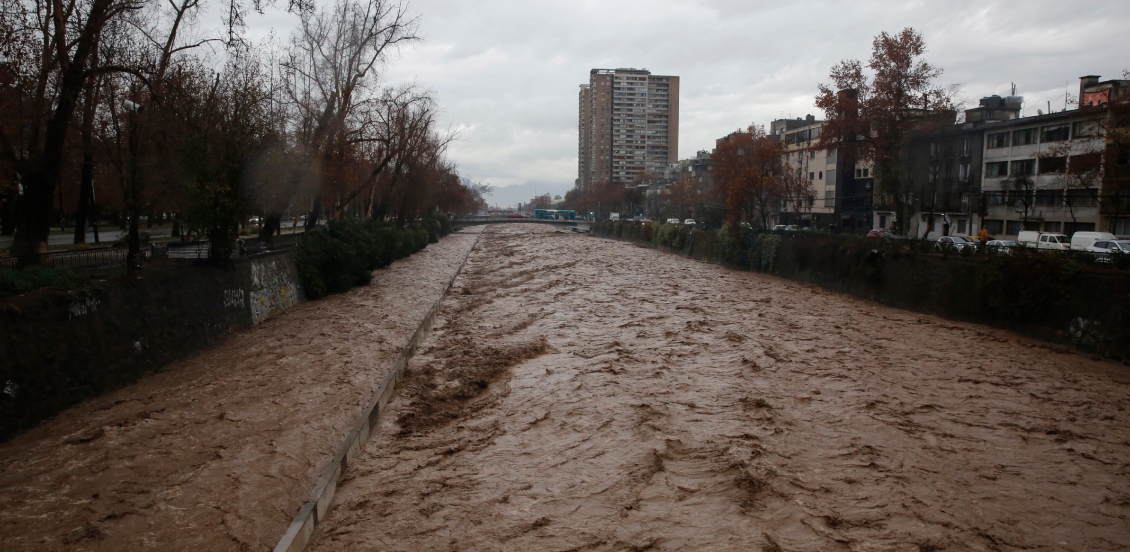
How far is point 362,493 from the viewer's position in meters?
9.48

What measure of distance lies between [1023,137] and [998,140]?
2.17m

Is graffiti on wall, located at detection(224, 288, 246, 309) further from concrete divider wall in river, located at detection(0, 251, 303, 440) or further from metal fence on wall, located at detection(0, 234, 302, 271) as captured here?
metal fence on wall, located at detection(0, 234, 302, 271)

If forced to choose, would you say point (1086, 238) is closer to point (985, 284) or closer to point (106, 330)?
point (985, 284)

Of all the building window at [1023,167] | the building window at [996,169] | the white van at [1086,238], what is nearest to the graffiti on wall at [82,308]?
the white van at [1086,238]

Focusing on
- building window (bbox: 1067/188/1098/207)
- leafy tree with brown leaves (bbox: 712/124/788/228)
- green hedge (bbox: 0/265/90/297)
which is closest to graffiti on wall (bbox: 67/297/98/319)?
green hedge (bbox: 0/265/90/297)

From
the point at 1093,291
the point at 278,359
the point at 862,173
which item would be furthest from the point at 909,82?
the point at 862,173

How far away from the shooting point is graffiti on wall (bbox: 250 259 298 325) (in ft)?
74.9

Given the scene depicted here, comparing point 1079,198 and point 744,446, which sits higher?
point 1079,198

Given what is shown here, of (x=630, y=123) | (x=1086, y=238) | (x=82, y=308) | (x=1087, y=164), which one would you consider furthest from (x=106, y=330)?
(x=630, y=123)

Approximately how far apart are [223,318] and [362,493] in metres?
12.3

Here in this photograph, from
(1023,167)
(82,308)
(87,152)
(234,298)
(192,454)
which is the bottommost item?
(192,454)

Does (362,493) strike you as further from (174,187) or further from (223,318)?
(174,187)

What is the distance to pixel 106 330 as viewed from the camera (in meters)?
14.1

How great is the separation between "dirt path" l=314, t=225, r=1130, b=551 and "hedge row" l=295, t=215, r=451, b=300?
417 inches
